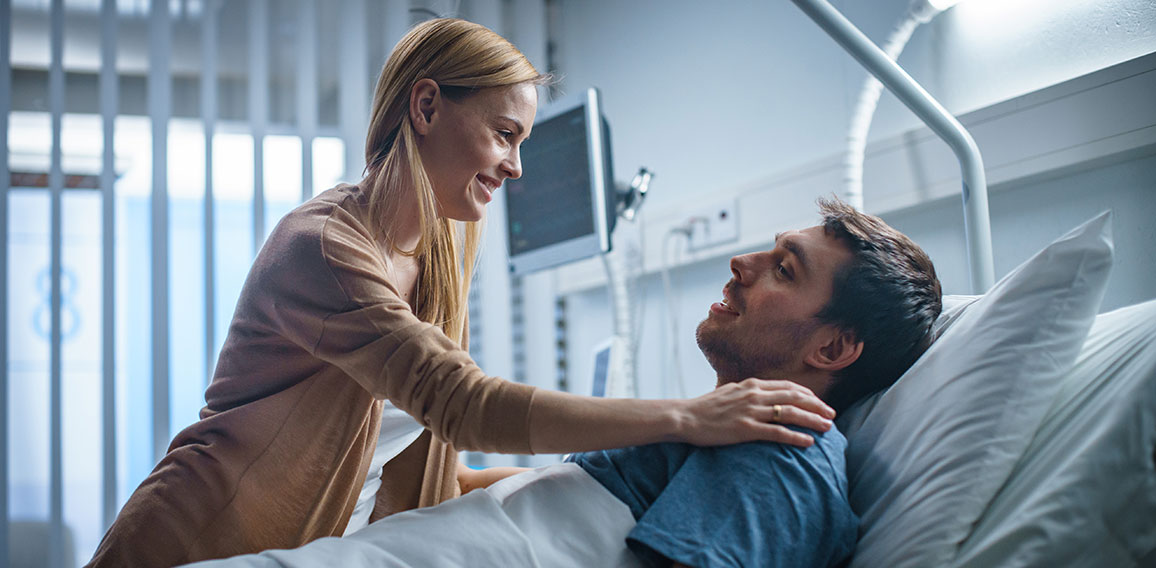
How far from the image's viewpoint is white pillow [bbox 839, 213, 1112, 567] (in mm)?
861

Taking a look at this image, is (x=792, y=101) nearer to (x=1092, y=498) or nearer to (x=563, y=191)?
(x=563, y=191)

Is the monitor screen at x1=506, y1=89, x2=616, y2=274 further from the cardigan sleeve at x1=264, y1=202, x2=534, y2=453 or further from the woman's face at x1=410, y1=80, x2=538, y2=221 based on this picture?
the cardigan sleeve at x1=264, y1=202, x2=534, y2=453

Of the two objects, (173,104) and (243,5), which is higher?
(243,5)

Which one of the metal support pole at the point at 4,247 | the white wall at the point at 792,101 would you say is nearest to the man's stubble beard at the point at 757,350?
the white wall at the point at 792,101

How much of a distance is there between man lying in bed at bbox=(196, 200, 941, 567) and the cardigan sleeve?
0.09 m

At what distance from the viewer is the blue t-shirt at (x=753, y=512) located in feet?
2.71

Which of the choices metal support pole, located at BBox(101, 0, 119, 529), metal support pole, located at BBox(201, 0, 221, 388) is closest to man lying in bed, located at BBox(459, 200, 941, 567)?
metal support pole, located at BBox(201, 0, 221, 388)

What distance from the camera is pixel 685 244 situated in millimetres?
2303

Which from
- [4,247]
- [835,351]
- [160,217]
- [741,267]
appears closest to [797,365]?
[835,351]

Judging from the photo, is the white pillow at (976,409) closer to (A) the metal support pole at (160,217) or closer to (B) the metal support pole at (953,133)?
(B) the metal support pole at (953,133)

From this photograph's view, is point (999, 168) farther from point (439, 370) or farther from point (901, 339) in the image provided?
point (439, 370)

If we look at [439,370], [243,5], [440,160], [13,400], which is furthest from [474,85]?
[13,400]

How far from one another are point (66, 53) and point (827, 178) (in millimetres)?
2193

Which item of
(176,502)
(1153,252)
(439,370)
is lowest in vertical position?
(176,502)
